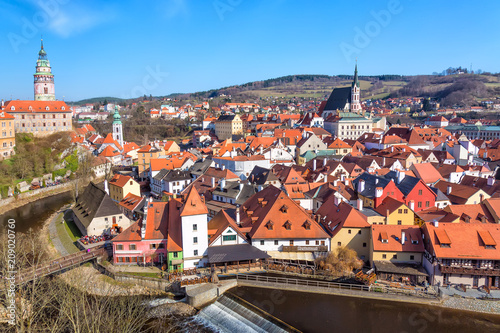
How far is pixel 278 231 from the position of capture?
31781mm

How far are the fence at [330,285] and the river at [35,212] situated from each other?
2871 centimetres

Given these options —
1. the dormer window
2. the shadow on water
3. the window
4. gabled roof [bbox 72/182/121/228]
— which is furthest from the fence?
gabled roof [bbox 72/182/121/228]

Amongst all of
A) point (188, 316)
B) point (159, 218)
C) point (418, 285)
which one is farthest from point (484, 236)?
point (159, 218)

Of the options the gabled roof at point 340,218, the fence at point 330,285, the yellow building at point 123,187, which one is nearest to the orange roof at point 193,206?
the fence at point 330,285

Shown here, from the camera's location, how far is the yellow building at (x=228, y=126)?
115 meters

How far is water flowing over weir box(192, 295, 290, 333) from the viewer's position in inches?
906

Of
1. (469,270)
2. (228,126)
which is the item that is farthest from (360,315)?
(228,126)

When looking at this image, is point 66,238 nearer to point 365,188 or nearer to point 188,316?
point 188,316

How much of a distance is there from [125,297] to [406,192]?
96.2 ft

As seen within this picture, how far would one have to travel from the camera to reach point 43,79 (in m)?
101

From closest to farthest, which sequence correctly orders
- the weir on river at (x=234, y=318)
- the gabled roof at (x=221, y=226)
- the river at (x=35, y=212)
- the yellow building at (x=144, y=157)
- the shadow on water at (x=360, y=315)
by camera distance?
the weir on river at (x=234, y=318)
the shadow on water at (x=360, y=315)
the gabled roof at (x=221, y=226)
the river at (x=35, y=212)
the yellow building at (x=144, y=157)

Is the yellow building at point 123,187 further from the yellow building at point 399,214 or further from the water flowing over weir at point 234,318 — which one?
the yellow building at point 399,214

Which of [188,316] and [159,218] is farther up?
[159,218]

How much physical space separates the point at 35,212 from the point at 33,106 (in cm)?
3567
